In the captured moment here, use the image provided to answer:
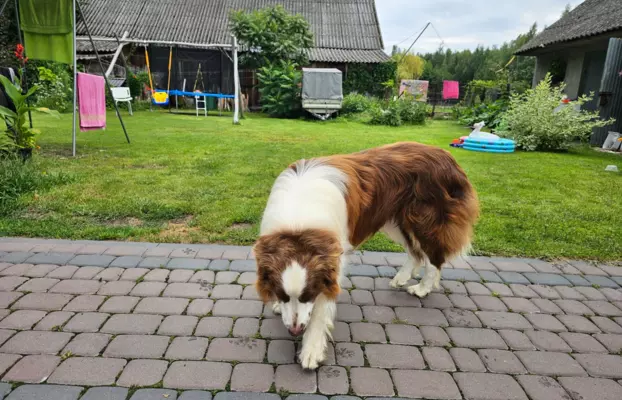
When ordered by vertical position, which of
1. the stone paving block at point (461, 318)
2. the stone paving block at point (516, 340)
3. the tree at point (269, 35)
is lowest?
the stone paving block at point (516, 340)

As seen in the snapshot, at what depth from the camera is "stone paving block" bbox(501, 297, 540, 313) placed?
325cm

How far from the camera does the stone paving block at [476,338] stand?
2.79 m

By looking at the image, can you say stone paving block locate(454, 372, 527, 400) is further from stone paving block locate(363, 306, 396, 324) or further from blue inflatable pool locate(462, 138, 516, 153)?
blue inflatable pool locate(462, 138, 516, 153)

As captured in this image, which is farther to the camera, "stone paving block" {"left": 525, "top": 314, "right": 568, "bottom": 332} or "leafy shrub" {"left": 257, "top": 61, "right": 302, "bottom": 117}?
"leafy shrub" {"left": 257, "top": 61, "right": 302, "bottom": 117}

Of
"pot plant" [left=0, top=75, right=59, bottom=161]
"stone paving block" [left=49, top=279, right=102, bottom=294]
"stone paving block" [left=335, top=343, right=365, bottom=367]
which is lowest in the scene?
"stone paving block" [left=335, top=343, right=365, bottom=367]

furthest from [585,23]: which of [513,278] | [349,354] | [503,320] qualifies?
[349,354]

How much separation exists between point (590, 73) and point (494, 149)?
778cm

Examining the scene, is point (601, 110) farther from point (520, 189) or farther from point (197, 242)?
point (197, 242)

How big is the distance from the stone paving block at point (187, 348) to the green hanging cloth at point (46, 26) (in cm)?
744

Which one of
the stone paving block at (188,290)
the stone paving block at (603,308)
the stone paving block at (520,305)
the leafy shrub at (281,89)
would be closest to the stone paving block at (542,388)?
the stone paving block at (520,305)

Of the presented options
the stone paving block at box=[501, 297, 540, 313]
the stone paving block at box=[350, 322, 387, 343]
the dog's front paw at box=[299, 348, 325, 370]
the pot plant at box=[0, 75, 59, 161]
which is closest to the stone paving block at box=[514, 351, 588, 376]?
the stone paving block at box=[501, 297, 540, 313]

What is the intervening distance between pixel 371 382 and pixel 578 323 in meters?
1.82

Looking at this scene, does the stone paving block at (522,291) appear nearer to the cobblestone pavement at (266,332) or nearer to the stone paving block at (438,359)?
the cobblestone pavement at (266,332)

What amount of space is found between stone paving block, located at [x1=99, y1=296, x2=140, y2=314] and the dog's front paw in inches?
54.6
